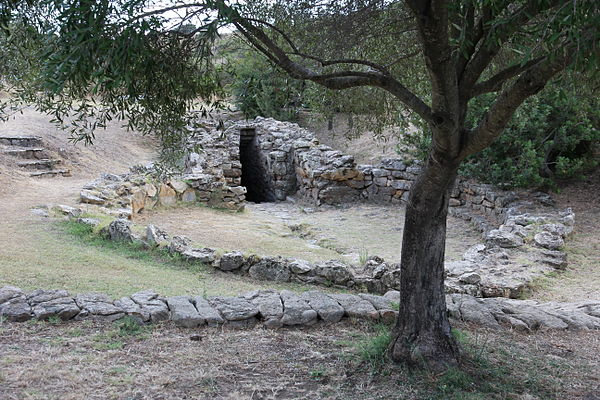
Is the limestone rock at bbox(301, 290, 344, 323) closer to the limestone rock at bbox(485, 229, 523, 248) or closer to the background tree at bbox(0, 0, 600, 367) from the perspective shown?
the background tree at bbox(0, 0, 600, 367)

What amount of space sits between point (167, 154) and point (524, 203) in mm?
9835

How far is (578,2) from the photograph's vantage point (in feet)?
9.55

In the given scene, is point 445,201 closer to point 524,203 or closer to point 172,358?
point 172,358

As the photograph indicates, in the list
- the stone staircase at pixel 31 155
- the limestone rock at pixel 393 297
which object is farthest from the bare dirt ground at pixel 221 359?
the stone staircase at pixel 31 155

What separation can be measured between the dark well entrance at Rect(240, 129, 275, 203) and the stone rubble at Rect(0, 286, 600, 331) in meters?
13.4

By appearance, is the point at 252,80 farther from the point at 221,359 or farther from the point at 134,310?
the point at 134,310

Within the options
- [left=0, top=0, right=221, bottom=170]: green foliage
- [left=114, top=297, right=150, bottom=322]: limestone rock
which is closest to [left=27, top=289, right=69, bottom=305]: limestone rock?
[left=114, top=297, right=150, bottom=322]: limestone rock

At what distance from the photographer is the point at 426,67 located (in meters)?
4.77

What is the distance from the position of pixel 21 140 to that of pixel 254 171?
8.14 meters

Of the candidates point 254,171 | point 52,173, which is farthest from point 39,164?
point 254,171

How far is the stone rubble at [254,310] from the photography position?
5742mm

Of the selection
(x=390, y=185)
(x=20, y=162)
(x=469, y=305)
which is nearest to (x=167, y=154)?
(x=469, y=305)

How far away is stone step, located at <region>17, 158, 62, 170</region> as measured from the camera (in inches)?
665

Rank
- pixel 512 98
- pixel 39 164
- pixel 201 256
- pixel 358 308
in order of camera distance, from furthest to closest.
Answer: pixel 39 164
pixel 201 256
pixel 358 308
pixel 512 98
